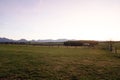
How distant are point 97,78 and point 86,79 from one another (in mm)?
913

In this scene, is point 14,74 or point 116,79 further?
point 14,74

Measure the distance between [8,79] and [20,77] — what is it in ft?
2.95

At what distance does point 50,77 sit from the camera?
11406 millimetres

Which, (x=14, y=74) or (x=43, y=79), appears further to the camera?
(x=14, y=74)

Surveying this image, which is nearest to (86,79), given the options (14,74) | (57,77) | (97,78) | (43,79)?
(97,78)

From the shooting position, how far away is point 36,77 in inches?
441

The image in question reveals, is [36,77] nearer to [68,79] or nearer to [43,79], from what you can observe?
[43,79]

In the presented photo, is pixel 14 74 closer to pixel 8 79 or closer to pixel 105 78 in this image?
pixel 8 79

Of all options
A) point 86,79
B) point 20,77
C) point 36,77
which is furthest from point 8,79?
point 86,79

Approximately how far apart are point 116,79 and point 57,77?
4494mm

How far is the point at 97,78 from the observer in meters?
11.3

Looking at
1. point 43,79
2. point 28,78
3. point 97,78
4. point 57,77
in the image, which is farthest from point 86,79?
point 28,78

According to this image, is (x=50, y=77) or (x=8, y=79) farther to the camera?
(x=50, y=77)

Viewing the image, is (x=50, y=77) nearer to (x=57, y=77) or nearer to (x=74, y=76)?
(x=57, y=77)
